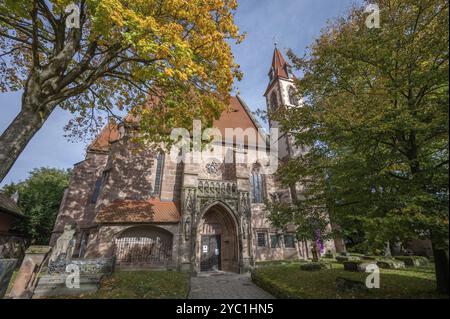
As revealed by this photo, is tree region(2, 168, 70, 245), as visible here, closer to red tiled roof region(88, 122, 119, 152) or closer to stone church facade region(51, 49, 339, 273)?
stone church facade region(51, 49, 339, 273)

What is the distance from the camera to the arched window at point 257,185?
18.6 m

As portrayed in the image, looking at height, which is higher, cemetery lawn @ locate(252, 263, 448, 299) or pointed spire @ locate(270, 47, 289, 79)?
pointed spire @ locate(270, 47, 289, 79)

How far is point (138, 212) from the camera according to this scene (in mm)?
14039

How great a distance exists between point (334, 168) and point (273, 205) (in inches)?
98.8

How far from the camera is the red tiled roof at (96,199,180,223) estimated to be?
13.4 metres

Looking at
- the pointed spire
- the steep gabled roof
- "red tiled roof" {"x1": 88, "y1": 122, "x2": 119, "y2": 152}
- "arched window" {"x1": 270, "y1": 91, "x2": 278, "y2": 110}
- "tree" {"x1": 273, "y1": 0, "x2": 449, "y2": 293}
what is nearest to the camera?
"tree" {"x1": 273, "y1": 0, "x2": 449, "y2": 293}

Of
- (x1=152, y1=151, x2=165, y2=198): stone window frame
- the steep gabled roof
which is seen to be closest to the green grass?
(x1=152, y1=151, x2=165, y2=198): stone window frame

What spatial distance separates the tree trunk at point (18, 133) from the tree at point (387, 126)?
797 centimetres

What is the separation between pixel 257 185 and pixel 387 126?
14515 millimetres

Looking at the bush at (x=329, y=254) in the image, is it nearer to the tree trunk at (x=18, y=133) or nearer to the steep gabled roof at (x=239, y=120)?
the steep gabled roof at (x=239, y=120)

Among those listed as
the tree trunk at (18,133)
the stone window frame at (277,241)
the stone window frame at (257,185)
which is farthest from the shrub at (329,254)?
the tree trunk at (18,133)

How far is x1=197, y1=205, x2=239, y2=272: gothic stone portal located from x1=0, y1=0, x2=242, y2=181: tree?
920 centimetres

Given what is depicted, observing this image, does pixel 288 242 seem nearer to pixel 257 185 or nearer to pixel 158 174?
pixel 257 185

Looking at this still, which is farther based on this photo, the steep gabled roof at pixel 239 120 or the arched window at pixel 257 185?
the steep gabled roof at pixel 239 120
